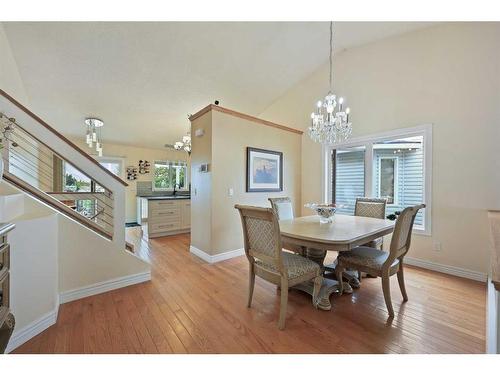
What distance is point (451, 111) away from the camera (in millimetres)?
2705

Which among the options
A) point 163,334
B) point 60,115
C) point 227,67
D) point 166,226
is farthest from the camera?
point 166,226

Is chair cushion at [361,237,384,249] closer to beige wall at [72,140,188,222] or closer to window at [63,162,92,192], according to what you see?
beige wall at [72,140,188,222]

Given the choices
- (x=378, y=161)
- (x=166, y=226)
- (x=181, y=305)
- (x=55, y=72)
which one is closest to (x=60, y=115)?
(x=55, y=72)

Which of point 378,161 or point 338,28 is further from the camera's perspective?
point 378,161

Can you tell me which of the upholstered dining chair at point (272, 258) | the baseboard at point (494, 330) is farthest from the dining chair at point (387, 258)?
the baseboard at point (494, 330)

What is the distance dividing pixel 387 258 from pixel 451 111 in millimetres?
2255

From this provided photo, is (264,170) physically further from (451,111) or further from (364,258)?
(451,111)

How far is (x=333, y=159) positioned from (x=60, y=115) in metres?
5.52

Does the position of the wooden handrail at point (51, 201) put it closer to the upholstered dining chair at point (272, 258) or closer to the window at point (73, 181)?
the upholstered dining chair at point (272, 258)

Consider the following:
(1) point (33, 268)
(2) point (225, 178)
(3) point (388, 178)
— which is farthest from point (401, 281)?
(1) point (33, 268)

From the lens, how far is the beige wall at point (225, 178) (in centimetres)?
Result: 317

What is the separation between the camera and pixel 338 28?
3.25m
